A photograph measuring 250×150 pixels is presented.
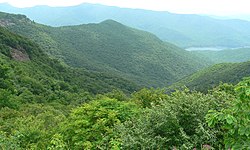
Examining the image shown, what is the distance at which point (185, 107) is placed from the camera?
8.27 metres

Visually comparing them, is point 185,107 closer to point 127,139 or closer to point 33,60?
point 127,139

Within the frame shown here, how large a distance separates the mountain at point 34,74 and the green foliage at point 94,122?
1018 inches

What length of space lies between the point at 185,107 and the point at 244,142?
10.8ft

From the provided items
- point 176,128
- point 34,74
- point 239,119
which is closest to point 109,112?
point 176,128

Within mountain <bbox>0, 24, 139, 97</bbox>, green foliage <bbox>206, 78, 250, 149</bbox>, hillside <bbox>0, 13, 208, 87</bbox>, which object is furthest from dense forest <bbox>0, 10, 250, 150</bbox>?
hillside <bbox>0, 13, 208, 87</bbox>

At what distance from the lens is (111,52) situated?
162m

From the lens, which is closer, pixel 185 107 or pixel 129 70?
pixel 185 107

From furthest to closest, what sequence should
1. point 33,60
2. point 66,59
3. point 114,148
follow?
point 66,59 < point 33,60 < point 114,148

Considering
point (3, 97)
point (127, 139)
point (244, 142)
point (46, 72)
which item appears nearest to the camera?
point (244, 142)

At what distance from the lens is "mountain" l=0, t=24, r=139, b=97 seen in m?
42.8

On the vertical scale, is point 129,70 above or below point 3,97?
below

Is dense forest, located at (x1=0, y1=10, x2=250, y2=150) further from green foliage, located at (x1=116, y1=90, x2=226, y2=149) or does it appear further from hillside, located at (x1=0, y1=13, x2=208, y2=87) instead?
hillside, located at (x1=0, y1=13, x2=208, y2=87)

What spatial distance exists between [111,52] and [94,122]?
15125 centimetres

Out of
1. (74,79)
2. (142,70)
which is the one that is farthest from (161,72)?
(74,79)
